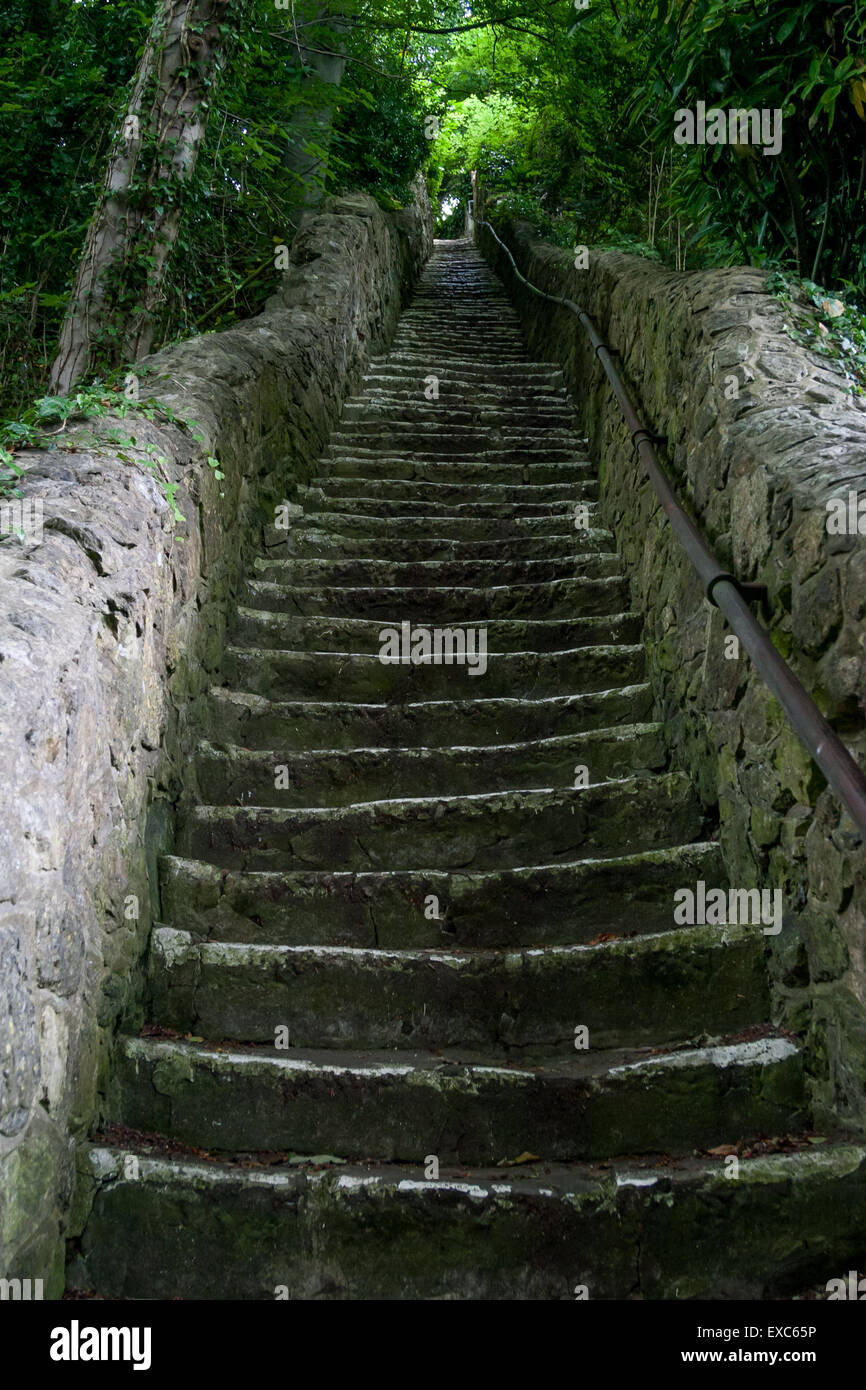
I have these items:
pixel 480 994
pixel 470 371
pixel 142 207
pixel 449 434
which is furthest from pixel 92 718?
pixel 470 371

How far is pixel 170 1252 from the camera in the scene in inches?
77.9

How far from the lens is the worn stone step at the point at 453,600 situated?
3.88 m

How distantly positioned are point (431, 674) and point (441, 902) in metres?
1.13

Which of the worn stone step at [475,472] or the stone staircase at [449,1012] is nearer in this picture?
the stone staircase at [449,1012]

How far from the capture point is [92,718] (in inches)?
85.7

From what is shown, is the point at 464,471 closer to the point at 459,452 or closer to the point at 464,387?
the point at 459,452

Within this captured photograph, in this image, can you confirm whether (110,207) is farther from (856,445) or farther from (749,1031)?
(749,1031)

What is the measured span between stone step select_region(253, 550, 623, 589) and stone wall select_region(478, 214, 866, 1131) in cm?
22

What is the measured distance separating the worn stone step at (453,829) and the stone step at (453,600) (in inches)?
45.7

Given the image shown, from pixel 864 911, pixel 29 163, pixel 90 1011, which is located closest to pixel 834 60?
pixel 864 911

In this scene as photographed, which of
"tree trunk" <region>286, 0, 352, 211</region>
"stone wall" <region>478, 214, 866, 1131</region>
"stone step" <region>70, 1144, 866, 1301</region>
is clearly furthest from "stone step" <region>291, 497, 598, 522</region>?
"tree trunk" <region>286, 0, 352, 211</region>

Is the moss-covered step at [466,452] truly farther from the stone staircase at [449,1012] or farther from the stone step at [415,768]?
the stone step at [415,768]

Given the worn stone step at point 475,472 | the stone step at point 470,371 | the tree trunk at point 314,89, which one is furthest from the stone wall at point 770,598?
the tree trunk at point 314,89
